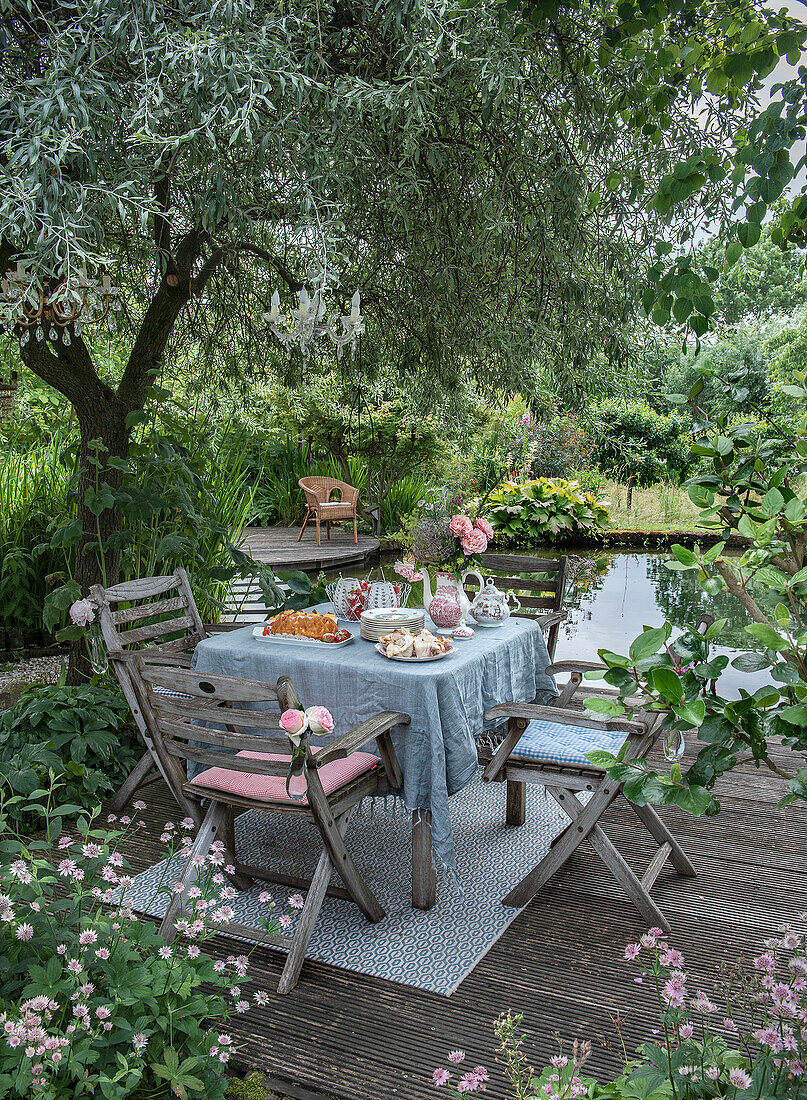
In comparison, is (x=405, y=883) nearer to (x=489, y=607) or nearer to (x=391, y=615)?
(x=391, y=615)

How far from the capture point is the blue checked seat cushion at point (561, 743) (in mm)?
3025

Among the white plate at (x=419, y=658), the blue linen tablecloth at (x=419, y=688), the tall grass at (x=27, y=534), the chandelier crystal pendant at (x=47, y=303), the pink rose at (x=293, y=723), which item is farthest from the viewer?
the tall grass at (x=27, y=534)

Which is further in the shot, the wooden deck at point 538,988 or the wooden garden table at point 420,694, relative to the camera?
the wooden garden table at point 420,694

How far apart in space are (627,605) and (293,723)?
6954 millimetres

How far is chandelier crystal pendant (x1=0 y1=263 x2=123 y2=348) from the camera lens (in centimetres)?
245

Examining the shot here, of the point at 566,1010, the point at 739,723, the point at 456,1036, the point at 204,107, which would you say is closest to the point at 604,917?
the point at 566,1010

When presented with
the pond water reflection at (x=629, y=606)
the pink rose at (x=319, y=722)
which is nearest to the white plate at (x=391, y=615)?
the pink rose at (x=319, y=722)

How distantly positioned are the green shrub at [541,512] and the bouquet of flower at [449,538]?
8.32 metres

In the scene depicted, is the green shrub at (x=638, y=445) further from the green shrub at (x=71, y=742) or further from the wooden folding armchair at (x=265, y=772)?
the wooden folding armchair at (x=265, y=772)

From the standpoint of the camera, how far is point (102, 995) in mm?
1823

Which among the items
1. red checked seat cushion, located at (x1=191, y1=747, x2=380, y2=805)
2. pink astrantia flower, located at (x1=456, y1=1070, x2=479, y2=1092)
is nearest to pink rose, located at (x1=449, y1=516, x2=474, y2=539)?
red checked seat cushion, located at (x1=191, y1=747, x2=380, y2=805)

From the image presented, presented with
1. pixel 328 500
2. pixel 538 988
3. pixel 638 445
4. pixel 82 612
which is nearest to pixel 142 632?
pixel 82 612

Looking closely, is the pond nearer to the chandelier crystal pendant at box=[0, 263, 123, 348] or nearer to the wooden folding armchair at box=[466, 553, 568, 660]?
the wooden folding armchair at box=[466, 553, 568, 660]

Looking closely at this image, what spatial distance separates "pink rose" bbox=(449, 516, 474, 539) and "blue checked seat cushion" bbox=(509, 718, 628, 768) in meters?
0.85
